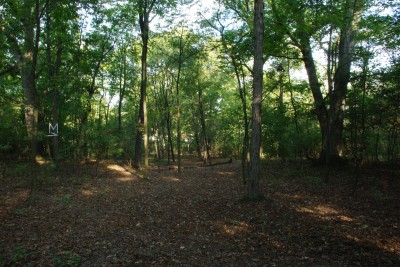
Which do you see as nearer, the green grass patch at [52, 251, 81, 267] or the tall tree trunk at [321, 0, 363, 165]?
the green grass patch at [52, 251, 81, 267]

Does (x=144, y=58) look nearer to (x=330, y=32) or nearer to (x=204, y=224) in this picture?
(x=330, y=32)

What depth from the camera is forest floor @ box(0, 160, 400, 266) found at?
532 centimetres

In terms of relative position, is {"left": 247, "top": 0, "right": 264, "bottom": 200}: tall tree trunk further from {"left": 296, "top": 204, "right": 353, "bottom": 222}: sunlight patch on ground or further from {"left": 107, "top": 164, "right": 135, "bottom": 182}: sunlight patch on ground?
{"left": 107, "top": 164, "right": 135, "bottom": 182}: sunlight patch on ground

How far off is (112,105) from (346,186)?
104 feet

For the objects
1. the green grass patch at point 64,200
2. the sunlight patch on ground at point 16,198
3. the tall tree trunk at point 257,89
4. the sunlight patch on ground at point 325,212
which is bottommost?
the sunlight patch on ground at point 325,212

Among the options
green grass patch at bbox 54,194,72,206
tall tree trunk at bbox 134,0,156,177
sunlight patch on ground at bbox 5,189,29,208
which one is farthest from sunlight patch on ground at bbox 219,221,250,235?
tall tree trunk at bbox 134,0,156,177

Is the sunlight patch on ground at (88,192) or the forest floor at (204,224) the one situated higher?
the sunlight patch on ground at (88,192)

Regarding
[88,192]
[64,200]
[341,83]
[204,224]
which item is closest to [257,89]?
[204,224]

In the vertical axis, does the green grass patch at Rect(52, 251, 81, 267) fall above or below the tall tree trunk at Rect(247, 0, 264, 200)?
below

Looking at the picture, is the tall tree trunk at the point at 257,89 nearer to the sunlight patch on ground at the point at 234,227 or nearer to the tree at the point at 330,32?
the sunlight patch on ground at the point at 234,227

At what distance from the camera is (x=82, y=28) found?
17125 mm

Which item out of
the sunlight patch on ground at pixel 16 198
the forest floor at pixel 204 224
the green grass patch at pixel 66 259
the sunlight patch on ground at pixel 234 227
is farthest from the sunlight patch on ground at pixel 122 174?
the green grass patch at pixel 66 259

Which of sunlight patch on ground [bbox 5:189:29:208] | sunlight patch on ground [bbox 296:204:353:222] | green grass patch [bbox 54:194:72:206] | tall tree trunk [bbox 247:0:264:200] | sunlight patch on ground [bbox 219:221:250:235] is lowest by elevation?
sunlight patch on ground [bbox 219:221:250:235]

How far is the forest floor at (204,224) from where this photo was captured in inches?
209
